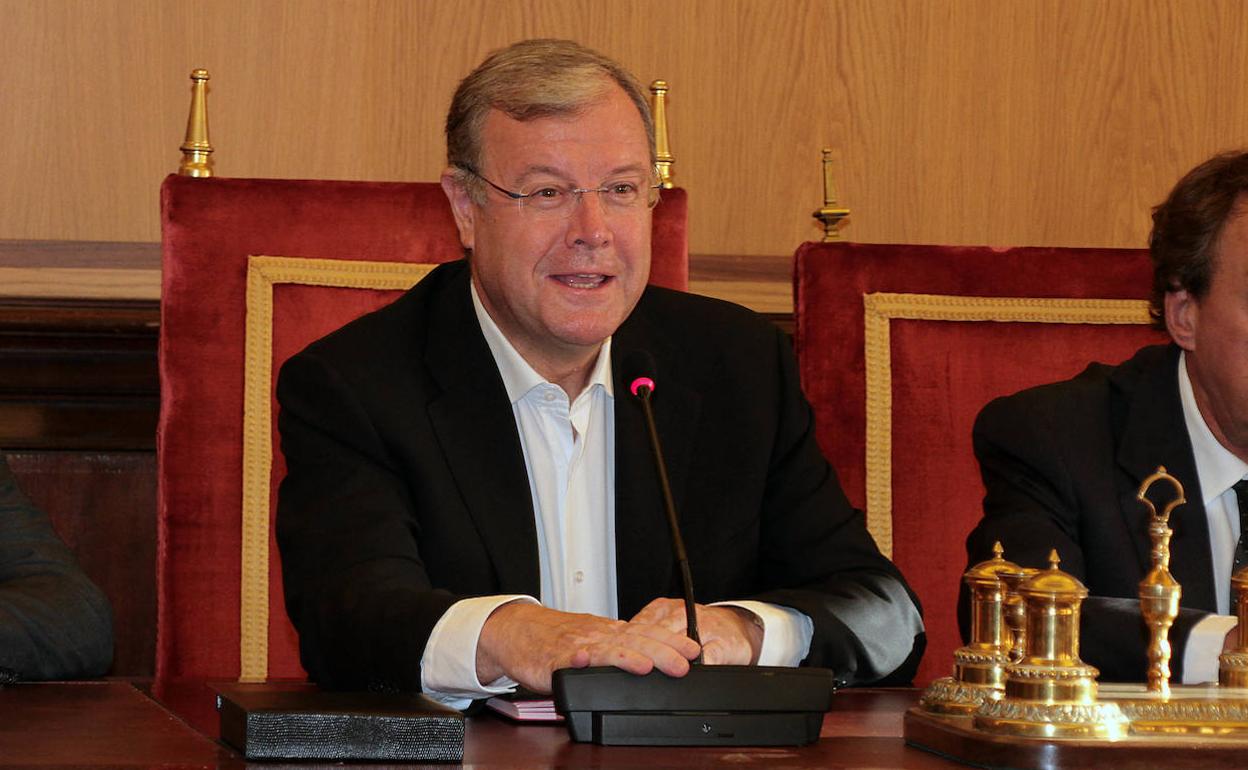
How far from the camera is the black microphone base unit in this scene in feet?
4.48

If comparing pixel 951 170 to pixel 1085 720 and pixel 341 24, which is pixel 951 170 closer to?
pixel 341 24

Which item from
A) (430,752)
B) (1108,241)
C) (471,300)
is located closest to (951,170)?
(1108,241)

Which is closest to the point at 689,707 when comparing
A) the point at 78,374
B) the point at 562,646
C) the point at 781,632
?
the point at 562,646

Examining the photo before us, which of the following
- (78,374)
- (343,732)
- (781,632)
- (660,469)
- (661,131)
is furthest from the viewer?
(78,374)

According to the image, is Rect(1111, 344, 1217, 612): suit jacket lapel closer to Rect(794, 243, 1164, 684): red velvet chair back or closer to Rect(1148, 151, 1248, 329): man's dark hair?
Rect(1148, 151, 1248, 329): man's dark hair

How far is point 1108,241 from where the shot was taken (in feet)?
11.2

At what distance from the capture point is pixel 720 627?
1.79m

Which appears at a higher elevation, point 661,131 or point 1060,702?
point 661,131

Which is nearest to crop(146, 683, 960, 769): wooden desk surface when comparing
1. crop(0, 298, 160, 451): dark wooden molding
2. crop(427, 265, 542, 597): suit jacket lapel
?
crop(427, 265, 542, 597): suit jacket lapel

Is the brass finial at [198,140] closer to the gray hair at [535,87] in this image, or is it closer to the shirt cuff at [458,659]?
the gray hair at [535,87]

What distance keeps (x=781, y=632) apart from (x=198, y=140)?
1.27 metres

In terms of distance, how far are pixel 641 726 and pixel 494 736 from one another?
5.6 inches

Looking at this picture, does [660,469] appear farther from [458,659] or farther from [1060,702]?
[1060,702]

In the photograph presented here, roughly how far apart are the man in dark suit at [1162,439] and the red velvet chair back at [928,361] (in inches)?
6.7
